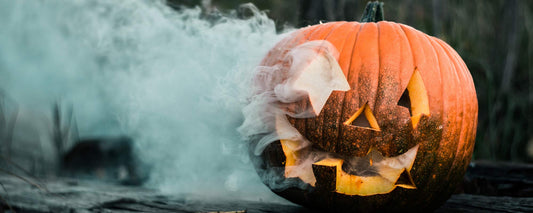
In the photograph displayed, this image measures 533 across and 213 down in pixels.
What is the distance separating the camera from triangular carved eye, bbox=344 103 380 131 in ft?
4.97

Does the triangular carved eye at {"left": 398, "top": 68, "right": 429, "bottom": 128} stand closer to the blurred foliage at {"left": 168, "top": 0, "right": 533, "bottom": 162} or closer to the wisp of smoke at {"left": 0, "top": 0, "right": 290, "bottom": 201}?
the wisp of smoke at {"left": 0, "top": 0, "right": 290, "bottom": 201}

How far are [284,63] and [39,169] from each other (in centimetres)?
186

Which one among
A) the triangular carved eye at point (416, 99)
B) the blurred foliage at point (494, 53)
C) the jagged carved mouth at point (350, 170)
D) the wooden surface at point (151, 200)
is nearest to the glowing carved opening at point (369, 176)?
the jagged carved mouth at point (350, 170)

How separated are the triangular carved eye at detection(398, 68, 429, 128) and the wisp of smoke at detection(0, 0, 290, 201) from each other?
0.62 m

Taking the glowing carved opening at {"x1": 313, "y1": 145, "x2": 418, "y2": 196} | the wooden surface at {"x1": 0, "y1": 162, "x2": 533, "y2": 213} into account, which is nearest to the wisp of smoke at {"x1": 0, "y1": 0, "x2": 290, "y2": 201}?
the wooden surface at {"x1": 0, "y1": 162, "x2": 533, "y2": 213}

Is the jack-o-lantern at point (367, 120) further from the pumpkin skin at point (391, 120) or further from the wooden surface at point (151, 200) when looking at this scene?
the wooden surface at point (151, 200)

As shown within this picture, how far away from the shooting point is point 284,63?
5.44 ft

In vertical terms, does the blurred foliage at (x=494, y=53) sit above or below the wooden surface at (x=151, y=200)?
above

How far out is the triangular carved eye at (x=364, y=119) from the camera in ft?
4.97

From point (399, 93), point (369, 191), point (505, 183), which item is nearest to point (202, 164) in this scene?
point (369, 191)

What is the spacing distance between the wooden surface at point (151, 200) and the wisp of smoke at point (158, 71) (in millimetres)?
214

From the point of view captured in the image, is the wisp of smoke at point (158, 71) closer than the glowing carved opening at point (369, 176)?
No

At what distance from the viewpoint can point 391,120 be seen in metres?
1.50

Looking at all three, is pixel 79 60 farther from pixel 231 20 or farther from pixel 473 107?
pixel 473 107
